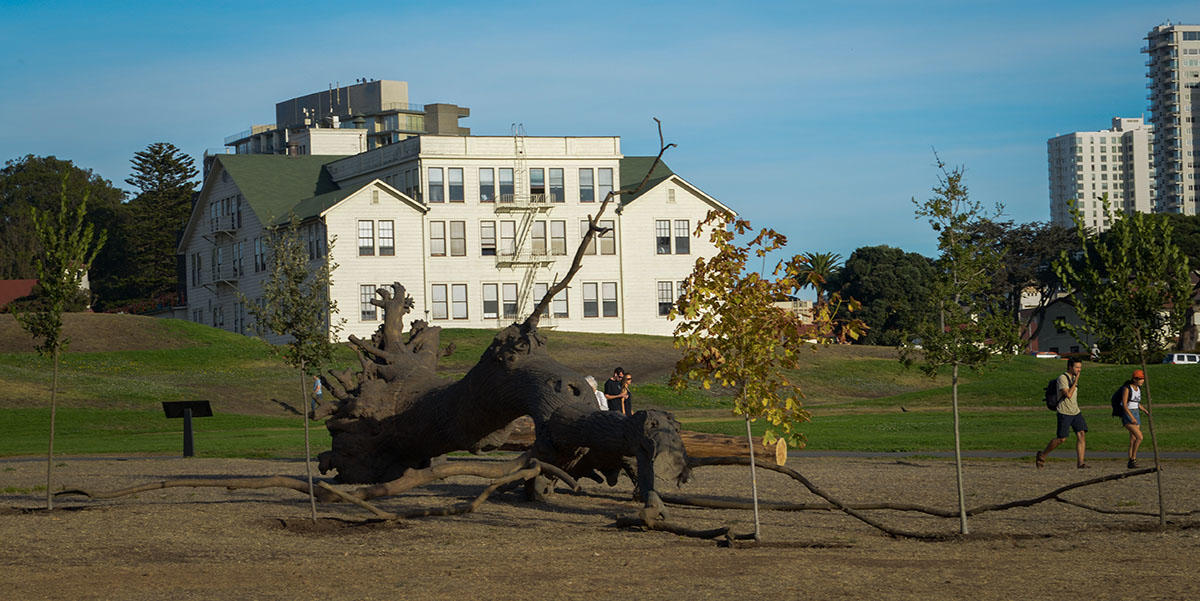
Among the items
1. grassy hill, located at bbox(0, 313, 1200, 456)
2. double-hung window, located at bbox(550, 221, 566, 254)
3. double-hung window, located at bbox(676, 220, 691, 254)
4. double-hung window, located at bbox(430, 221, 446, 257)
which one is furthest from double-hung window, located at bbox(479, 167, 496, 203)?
double-hung window, located at bbox(676, 220, 691, 254)

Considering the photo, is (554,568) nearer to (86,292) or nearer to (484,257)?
(484,257)

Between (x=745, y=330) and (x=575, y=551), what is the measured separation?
9.29ft

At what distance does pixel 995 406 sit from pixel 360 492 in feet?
114

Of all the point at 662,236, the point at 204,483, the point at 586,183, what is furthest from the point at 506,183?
the point at 204,483

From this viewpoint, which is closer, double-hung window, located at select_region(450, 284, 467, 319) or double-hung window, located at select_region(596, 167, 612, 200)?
double-hung window, located at select_region(450, 284, 467, 319)

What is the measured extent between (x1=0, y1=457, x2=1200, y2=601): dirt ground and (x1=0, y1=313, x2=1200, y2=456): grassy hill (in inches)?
122

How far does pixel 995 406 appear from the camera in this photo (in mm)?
46125

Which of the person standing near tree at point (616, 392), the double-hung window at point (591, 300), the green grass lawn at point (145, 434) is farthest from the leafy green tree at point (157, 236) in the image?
the person standing near tree at point (616, 392)

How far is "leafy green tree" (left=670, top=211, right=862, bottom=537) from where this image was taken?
13.8 metres

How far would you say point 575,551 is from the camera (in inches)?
523

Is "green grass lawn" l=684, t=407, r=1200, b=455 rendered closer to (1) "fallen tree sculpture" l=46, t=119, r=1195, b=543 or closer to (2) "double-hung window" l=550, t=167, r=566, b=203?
(1) "fallen tree sculpture" l=46, t=119, r=1195, b=543

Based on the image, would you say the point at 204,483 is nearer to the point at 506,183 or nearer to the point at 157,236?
the point at 506,183

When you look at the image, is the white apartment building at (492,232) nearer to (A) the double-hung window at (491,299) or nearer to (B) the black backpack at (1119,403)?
(A) the double-hung window at (491,299)

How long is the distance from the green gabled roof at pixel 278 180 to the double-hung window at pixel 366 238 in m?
5.71
